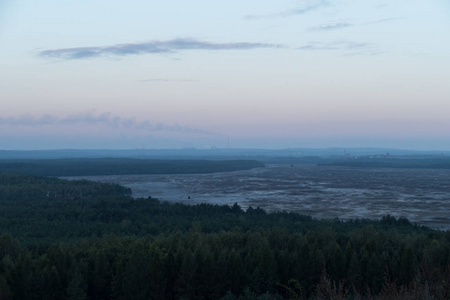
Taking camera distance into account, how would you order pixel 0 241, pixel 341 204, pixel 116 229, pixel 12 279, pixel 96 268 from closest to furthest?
pixel 12 279
pixel 96 268
pixel 0 241
pixel 116 229
pixel 341 204

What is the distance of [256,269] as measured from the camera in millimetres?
20859

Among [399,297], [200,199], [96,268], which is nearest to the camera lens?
[399,297]

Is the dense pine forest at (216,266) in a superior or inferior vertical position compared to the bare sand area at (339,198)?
→ superior

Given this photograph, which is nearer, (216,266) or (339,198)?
(216,266)

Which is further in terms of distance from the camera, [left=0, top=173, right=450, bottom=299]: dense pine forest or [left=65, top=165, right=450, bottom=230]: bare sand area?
[left=65, top=165, right=450, bottom=230]: bare sand area

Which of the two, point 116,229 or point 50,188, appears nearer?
point 116,229

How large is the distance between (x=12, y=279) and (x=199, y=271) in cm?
793

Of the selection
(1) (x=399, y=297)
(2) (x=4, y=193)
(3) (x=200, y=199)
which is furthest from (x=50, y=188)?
(1) (x=399, y=297)

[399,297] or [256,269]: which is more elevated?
[399,297]

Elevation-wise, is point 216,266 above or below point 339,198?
above

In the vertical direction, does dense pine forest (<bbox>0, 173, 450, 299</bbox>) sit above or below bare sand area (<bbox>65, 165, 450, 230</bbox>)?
above

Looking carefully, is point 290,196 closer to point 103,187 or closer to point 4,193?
point 103,187

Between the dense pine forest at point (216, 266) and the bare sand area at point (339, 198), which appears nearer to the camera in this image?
the dense pine forest at point (216, 266)

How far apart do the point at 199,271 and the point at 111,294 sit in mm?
3963
